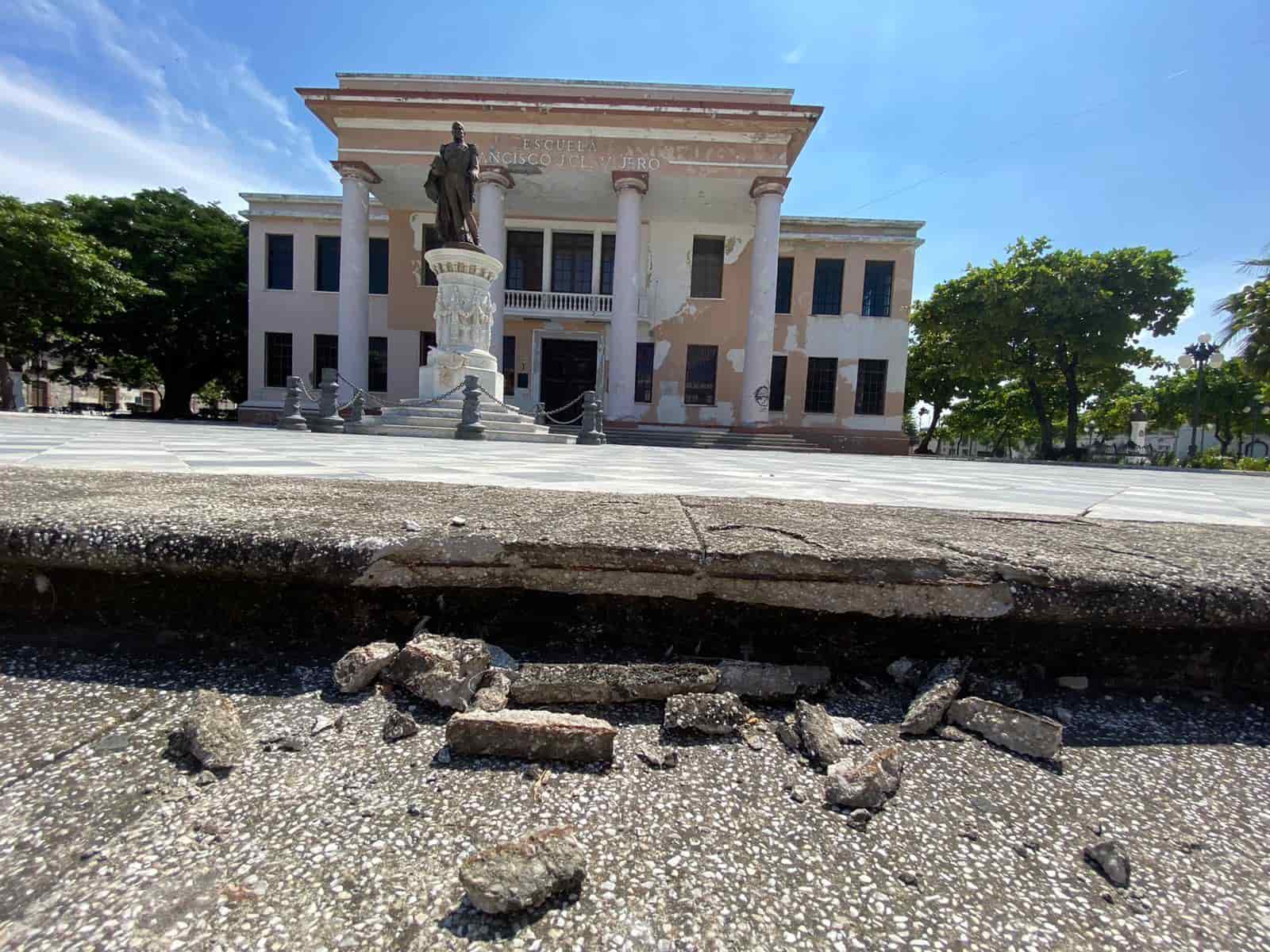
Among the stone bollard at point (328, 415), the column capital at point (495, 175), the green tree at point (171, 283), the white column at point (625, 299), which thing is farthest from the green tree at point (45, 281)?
the white column at point (625, 299)

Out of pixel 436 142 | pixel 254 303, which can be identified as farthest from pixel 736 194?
pixel 254 303

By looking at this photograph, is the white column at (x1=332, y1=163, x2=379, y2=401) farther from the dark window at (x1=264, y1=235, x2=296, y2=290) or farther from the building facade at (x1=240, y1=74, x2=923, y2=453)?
the dark window at (x1=264, y1=235, x2=296, y2=290)

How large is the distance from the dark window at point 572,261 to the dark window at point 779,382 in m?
6.98

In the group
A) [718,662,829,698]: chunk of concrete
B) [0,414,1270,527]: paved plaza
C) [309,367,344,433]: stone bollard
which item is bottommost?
[718,662,829,698]: chunk of concrete

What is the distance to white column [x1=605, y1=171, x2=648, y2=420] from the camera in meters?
15.3

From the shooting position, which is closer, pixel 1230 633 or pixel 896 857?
pixel 896 857

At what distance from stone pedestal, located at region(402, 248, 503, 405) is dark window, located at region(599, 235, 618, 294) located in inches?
275

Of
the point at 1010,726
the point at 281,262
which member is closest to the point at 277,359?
the point at 281,262

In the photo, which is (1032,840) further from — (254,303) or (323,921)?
(254,303)

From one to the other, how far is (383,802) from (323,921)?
8.2 inches

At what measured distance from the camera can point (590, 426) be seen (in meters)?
11.1

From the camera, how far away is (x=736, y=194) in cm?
1672

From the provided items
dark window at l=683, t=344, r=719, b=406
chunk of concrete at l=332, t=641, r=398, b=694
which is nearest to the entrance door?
dark window at l=683, t=344, r=719, b=406

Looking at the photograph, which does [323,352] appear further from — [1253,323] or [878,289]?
[1253,323]
